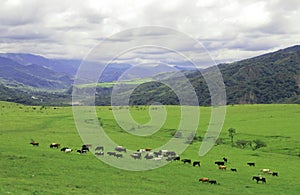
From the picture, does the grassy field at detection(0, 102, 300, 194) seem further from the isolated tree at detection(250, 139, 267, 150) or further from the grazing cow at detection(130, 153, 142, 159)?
the grazing cow at detection(130, 153, 142, 159)

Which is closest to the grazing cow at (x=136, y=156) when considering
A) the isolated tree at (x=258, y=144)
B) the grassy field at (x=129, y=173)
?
the grassy field at (x=129, y=173)

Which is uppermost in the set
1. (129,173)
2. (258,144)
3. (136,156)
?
(258,144)

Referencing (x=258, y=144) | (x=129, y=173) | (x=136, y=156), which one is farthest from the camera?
(x=258, y=144)

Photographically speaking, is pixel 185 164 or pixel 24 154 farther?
pixel 185 164

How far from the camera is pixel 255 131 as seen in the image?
9481cm

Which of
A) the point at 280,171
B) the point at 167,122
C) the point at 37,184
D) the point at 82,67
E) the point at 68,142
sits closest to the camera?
the point at 37,184

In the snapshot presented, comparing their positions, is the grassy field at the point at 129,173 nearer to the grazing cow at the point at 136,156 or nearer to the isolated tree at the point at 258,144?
the isolated tree at the point at 258,144

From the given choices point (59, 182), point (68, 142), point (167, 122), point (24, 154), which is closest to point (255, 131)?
point (167, 122)

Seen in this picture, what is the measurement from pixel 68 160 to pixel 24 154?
18.4ft

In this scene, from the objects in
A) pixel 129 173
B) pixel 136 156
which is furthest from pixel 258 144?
pixel 129 173

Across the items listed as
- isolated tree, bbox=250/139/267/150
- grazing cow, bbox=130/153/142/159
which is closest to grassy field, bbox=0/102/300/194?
isolated tree, bbox=250/139/267/150

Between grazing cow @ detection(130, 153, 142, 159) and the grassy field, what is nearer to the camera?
the grassy field

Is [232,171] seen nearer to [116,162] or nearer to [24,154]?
[116,162]

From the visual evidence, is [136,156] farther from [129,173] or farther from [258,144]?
[258,144]
